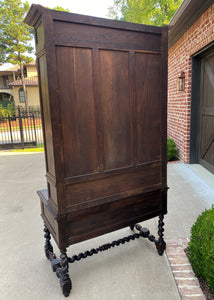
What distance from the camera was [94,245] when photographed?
2.93 metres

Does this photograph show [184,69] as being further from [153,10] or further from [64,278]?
[153,10]

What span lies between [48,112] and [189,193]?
3.17 meters

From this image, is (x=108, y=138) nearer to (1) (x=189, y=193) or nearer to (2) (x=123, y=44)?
(2) (x=123, y=44)

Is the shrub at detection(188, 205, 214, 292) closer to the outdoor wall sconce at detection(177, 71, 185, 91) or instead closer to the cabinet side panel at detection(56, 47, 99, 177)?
the cabinet side panel at detection(56, 47, 99, 177)

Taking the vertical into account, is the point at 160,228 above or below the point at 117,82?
below

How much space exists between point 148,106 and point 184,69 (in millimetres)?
4086

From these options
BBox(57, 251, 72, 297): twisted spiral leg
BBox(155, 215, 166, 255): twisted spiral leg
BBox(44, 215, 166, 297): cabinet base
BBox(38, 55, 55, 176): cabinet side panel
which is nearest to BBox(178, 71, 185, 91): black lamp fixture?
BBox(44, 215, 166, 297): cabinet base

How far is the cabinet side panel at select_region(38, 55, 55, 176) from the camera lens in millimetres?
1824

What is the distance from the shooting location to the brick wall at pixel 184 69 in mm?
4368

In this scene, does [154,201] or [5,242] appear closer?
[154,201]

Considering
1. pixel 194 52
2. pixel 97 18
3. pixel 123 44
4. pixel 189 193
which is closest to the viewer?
pixel 97 18

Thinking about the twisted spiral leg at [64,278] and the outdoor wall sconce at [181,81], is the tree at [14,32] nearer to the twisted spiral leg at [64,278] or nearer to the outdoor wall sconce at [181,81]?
the outdoor wall sconce at [181,81]

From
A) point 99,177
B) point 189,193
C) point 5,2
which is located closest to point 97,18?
point 99,177

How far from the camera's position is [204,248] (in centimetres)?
203
